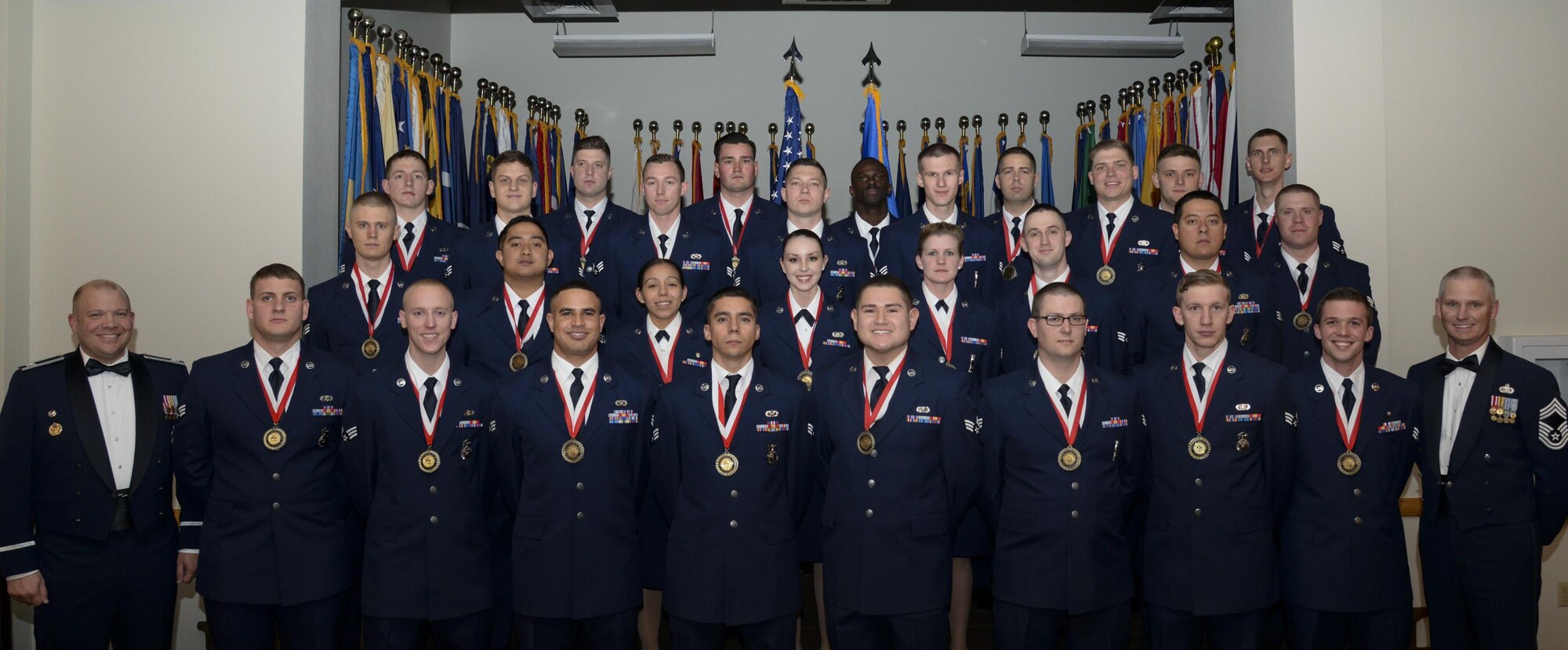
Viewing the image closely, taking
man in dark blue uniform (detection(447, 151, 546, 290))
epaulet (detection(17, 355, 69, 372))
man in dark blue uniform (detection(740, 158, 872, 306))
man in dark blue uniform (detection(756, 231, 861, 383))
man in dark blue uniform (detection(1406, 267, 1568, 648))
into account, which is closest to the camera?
man in dark blue uniform (detection(1406, 267, 1568, 648))

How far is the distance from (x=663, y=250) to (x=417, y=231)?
1285 mm

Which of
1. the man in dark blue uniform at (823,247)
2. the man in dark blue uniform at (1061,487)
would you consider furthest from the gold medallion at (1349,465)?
the man in dark blue uniform at (823,247)

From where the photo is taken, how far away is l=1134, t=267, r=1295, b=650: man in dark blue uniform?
4.25 meters

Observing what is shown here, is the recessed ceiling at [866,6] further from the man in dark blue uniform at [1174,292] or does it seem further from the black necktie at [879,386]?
the black necktie at [879,386]

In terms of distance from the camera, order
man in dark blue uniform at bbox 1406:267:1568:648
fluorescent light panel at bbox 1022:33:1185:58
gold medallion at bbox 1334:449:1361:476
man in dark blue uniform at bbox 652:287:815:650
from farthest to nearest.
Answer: fluorescent light panel at bbox 1022:33:1185:58
man in dark blue uniform at bbox 1406:267:1568:648
gold medallion at bbox 1334:449:1361:476
man in dark blue uniform at bbox 652:287:815:650

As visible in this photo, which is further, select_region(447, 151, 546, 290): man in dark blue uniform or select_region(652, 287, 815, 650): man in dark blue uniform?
select_region(447, 151, 546, 290): man in dark blue uniform

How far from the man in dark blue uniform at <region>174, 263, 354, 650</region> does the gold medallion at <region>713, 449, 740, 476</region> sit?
155 cm

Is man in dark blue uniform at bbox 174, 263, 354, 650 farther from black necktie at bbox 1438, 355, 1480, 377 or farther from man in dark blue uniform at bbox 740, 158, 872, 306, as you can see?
black necktie at bbox 1438, 355, 1480, 377

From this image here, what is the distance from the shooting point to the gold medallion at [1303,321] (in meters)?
5.24

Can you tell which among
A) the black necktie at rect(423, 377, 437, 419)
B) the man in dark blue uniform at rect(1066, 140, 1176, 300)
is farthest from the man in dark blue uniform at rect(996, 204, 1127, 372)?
the black necktie at rect(423, 377, 437, 419)

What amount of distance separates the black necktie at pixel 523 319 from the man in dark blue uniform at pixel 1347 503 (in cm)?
324

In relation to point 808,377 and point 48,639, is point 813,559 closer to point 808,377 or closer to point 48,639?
point 808,377

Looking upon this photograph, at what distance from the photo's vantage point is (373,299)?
5.27 meters

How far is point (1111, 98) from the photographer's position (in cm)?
1017
